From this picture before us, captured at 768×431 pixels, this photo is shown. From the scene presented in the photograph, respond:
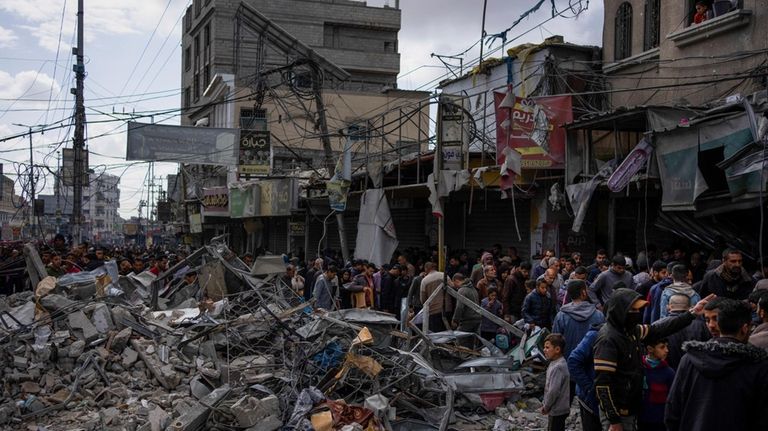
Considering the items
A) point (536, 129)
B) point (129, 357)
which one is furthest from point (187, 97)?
point (129, 357)

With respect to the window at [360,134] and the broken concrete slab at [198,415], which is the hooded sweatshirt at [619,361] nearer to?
the broken concrete slab at [198,415]

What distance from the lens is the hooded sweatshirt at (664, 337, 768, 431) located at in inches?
156

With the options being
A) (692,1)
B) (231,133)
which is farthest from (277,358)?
(231,133)

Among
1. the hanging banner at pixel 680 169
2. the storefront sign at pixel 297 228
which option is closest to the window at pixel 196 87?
the storefront sign at pixel 297 228

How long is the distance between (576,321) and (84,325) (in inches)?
296

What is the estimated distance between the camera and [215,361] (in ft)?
33.6

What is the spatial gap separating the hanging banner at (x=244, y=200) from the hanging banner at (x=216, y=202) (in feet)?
6.65

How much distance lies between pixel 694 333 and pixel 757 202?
15.2 feet

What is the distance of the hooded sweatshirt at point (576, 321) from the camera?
6906 millimetres

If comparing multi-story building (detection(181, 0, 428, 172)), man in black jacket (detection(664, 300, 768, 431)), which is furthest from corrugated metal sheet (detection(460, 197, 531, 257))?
multi-story building (detection(181, 0, 428, 172))

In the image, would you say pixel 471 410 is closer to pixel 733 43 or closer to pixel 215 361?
pixel 215 361

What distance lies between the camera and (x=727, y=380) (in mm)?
4012

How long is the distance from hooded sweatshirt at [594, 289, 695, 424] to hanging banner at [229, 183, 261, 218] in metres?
22.6

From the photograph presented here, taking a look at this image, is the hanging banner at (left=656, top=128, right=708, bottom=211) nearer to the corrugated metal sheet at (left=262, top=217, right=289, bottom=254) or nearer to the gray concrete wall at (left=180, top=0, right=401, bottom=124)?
the corrugated metal sheet at (left=262, top=217, right=289, bottom=254)
